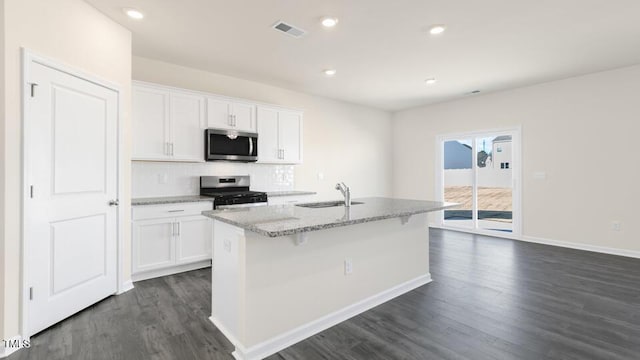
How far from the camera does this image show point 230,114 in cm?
427

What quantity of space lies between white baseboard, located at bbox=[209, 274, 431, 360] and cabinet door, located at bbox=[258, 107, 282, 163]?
271 centimetres

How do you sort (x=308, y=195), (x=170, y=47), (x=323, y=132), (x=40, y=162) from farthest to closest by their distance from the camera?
(x=323, y=132), (x=308, y=195), (x=170, y=47), (x=40, y=162)

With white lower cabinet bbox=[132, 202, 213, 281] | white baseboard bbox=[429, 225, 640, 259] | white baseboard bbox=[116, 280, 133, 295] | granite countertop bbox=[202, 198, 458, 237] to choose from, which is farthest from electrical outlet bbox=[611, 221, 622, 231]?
white baseboard bbox=[116, 280, 133, 295]

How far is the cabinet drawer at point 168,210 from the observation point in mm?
3336

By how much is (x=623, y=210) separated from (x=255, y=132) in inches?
216

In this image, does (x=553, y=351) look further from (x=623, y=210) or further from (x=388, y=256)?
(x=623, y=210)

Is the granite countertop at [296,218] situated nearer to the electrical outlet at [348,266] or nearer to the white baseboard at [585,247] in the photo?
the electrical outlet at [348,266]

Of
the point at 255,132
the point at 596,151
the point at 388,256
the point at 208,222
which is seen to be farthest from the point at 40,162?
the point at 596,151

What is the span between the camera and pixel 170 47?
3.56 m

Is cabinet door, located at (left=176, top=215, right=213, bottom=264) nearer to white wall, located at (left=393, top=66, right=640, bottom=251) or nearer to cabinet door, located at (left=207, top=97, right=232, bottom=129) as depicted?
cabinet door, located at (left=207, top=97, right=232, bottom=129)

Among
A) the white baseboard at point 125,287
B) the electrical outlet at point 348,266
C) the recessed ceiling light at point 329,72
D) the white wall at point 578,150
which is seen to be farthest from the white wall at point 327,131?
the electrical outlet at point 348,266

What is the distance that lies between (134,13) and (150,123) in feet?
4.02

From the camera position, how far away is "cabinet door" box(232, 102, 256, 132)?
14.2ft

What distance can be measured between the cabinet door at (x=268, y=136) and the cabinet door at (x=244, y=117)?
0.38ft
